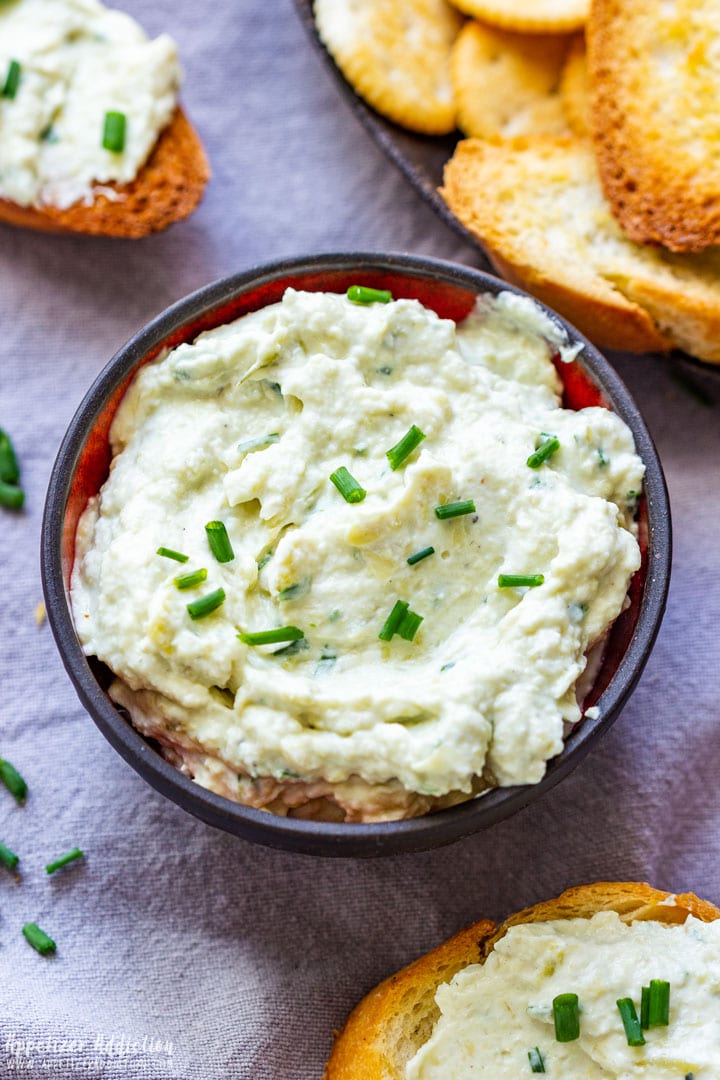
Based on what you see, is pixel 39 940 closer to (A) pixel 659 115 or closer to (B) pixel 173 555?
(B) pixel 173 555

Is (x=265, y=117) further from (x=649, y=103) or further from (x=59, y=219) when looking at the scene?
(x=649, y=103)

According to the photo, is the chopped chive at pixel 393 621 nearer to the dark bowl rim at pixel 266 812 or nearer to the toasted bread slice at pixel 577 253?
the dark bowl rim at pixel 266 812

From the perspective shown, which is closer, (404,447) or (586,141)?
(404,447)

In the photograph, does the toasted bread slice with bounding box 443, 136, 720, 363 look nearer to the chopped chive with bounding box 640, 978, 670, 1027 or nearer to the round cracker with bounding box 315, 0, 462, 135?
the round cracker with bounding box 315, 0, 462, 135

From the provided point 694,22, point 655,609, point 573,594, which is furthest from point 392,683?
point 694,22

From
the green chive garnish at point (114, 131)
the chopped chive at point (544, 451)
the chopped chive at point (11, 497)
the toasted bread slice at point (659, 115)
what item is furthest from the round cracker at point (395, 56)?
the chopped chive at point (11, 497)

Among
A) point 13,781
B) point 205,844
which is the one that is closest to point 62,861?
point 13,781
